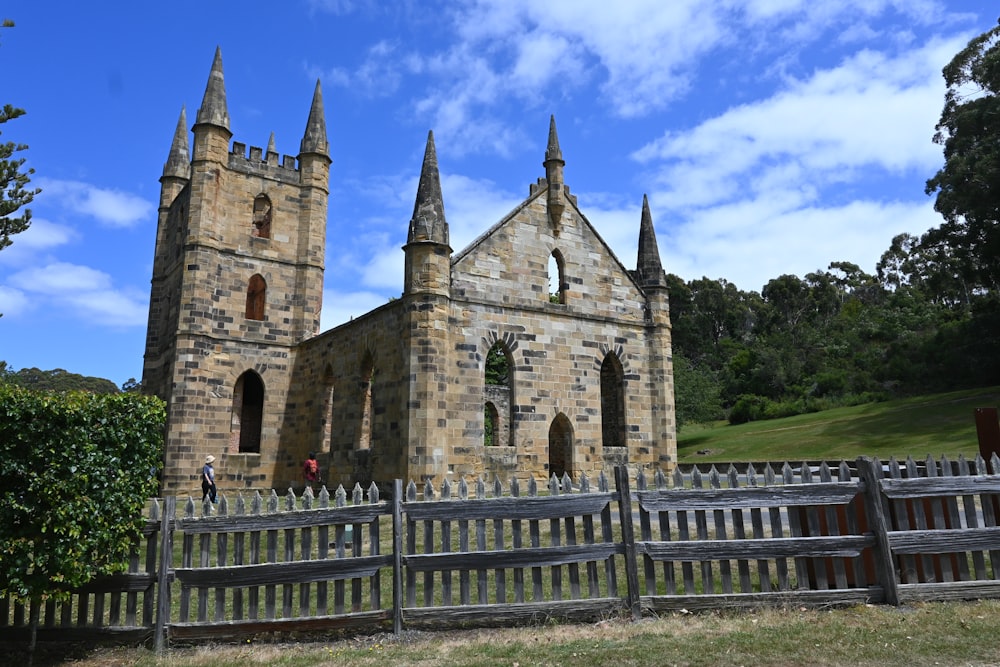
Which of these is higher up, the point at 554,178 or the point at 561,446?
the point at 554,178

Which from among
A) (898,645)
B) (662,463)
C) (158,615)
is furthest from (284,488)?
(898,645)

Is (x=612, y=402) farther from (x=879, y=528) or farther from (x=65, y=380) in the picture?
(x=65, y=380)

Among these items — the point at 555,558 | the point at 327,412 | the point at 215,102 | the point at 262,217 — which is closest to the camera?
the point at 555,558

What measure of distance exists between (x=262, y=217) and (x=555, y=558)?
86.7 feet

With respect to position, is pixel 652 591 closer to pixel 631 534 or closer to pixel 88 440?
pixel 631 534

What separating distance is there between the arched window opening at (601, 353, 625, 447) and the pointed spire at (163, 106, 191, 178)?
22.9 metres

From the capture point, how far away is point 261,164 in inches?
1181

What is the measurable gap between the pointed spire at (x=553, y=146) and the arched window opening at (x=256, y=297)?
1327cm

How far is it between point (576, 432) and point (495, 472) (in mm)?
3104

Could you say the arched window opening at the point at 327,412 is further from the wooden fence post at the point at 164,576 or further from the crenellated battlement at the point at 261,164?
the wooden fence post at the point at 164,576

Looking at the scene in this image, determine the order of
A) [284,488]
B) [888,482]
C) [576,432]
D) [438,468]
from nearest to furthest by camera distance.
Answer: [888,482], [438,468], [576,432], [284,488]

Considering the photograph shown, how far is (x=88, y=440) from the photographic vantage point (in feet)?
25.1

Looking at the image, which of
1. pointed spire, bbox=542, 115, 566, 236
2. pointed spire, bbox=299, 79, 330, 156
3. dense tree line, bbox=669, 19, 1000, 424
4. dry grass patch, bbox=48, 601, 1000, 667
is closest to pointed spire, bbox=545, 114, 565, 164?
pointed spire, bbox=542, 115, 566, 236

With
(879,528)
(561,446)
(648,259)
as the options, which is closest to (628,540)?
(879,528)
